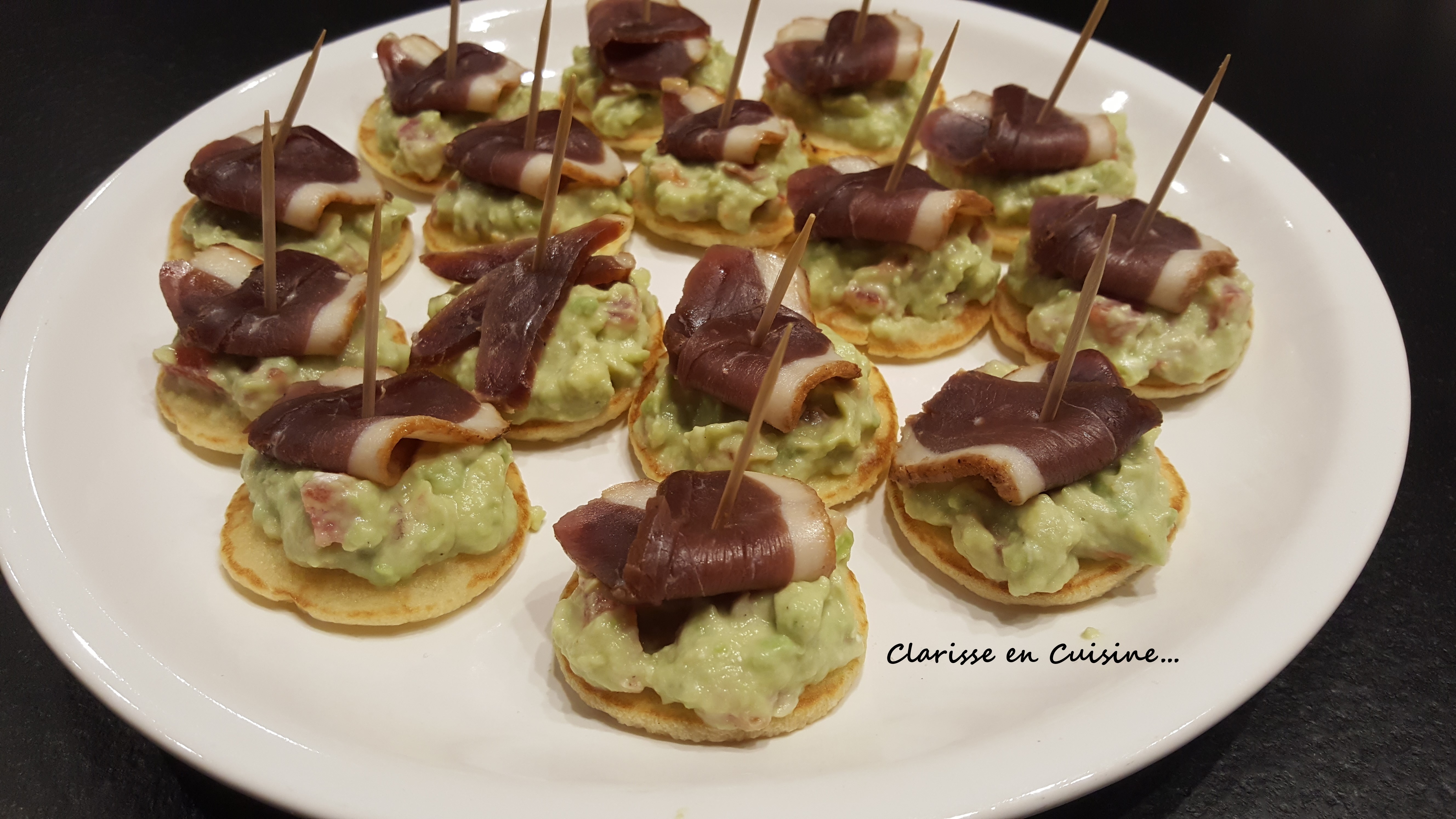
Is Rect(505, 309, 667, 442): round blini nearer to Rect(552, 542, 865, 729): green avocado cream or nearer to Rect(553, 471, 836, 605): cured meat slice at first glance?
Rect(553, 471, 836, 605): cured meat slice

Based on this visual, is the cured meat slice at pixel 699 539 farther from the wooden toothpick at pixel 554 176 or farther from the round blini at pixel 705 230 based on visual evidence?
the round blini at pixel 705 230

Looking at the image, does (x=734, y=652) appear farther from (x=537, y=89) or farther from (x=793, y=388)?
(x=537, y=89)

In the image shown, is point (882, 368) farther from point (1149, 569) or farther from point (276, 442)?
point (276, 442)

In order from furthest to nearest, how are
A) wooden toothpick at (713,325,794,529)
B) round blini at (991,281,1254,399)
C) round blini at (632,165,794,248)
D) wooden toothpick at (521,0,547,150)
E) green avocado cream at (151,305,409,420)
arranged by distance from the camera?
round blini at (632,165,794,248), wooden toothpick at (521,0,547,150), round blini at (991,281,1254,399), green avocado cream at (151,305,409,420), wooden toothpick at (713,325,794,529)

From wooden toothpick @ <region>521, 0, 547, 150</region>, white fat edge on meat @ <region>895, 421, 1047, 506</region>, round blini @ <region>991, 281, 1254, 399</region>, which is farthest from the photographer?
wooden toothpick @ <region>521, 0, 547, 150</region>

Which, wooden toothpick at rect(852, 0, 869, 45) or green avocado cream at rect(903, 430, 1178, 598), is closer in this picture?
green avocado cream at rect(903, 430, 1178, 598)

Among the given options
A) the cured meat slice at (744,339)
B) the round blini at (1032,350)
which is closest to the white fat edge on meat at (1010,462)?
the cured meat slice at (744,339)

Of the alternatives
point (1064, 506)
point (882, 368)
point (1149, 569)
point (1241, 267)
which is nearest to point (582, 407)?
point (882, 368)

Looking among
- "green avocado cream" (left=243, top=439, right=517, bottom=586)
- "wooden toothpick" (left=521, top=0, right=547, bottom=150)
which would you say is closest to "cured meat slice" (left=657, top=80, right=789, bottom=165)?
"wooden toothpick" (left=521, top=0, right=547, bottom=150)
